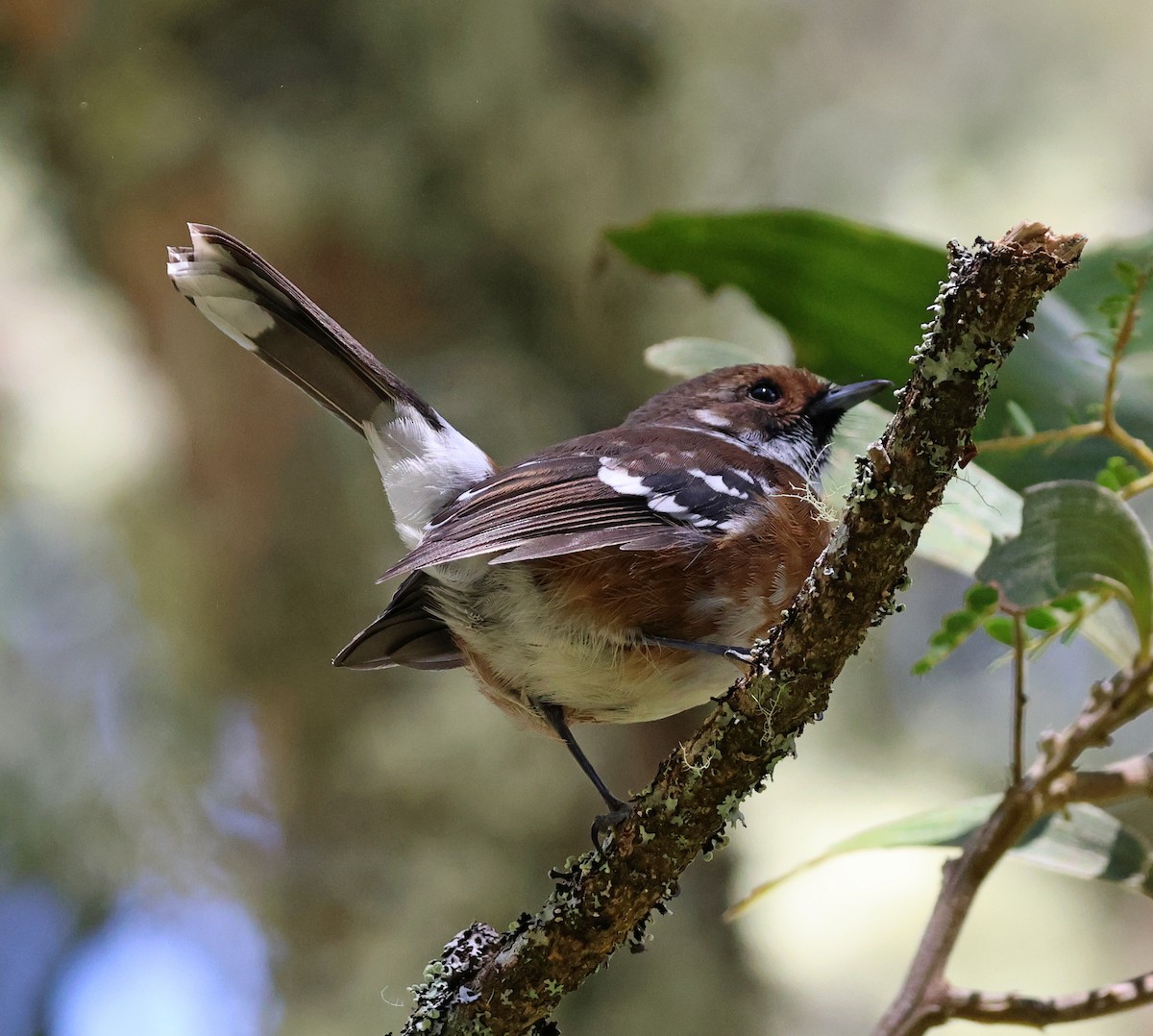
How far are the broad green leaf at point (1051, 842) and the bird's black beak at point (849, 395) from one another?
0.70 metres

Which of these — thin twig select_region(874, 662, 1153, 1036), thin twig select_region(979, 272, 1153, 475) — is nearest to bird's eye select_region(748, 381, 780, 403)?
thin twig select_region(979, 272, 1153, 475)

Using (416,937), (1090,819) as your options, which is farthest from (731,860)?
(1090,819)

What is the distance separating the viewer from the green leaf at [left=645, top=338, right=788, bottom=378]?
1.72 m

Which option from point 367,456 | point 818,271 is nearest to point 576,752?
point 818,271

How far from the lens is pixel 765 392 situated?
1989 mm

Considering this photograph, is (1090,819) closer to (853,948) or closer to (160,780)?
(853,948)

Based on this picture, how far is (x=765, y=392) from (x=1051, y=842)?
94 centimetres

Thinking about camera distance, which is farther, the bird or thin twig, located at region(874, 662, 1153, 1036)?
the bird

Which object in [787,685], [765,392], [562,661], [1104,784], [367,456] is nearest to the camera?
[787,685]

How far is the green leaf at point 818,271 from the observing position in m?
1.68

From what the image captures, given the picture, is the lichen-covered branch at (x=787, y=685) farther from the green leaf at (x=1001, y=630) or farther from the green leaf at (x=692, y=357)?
the green leaf at (x=692, y=357)

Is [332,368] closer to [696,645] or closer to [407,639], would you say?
[407,639]

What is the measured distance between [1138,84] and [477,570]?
315cm

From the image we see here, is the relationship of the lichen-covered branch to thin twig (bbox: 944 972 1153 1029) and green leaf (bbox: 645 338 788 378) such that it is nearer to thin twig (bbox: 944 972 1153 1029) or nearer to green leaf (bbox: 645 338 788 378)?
thin twig (bbox: 944 972 1153 1029)
